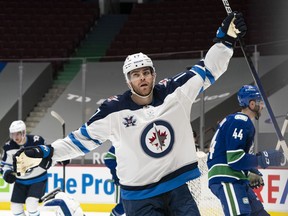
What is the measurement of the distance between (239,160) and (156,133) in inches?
34.4

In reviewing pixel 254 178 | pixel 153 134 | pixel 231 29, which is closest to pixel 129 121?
pixel 153 134

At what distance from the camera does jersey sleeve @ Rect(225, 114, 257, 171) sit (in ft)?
12.2

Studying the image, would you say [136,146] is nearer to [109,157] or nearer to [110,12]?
[109,157]

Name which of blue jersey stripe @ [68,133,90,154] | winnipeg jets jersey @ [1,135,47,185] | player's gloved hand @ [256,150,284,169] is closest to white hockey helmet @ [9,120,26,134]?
winnipeg jets jersey @ [1,135,47,185]

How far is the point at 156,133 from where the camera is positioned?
3006mm

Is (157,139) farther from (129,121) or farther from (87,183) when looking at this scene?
(87,183)

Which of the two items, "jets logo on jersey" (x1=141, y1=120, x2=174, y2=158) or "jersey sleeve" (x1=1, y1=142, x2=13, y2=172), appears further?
"jersey sleeve" (x1=1, y1=142, x2=13, y2=172)

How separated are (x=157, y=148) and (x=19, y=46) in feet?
33.6

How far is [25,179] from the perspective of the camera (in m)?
6.42

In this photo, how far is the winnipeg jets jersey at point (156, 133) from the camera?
3025 mm

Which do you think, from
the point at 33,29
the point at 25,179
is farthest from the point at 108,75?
the point at 33,29

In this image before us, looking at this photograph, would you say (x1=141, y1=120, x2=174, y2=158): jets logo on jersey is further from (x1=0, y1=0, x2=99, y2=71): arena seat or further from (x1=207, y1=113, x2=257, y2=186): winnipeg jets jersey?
(x1=0, y1=0, x2=99, y2=71): arena seat

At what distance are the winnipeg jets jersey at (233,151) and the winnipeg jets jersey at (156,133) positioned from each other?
0.62 m

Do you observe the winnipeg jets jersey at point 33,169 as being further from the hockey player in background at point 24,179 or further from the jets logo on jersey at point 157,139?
the jets logo on jersey at point 157,139
